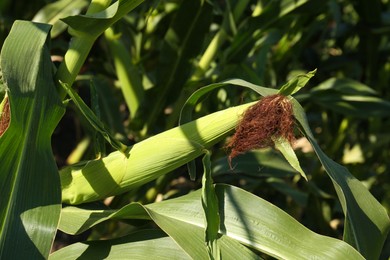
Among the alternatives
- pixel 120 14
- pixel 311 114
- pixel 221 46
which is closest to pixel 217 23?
pixel 221 46

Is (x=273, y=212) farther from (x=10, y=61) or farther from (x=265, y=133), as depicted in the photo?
(x=10, y=61)

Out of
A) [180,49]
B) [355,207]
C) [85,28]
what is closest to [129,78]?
[180,49]

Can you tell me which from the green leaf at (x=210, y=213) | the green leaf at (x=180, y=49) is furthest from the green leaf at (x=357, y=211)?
the green leaf at (x=180, y=49)

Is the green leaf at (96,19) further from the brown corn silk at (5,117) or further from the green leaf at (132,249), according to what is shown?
the green leaf at (132,249)

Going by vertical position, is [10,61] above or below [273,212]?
above

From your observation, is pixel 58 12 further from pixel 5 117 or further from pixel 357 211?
pixel 357 211

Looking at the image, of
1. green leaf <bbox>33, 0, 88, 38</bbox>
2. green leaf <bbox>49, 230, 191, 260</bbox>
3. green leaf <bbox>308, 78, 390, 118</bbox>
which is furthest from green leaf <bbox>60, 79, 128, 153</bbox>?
green leaf <bbox>308, 78, 390, 118</bbox>
